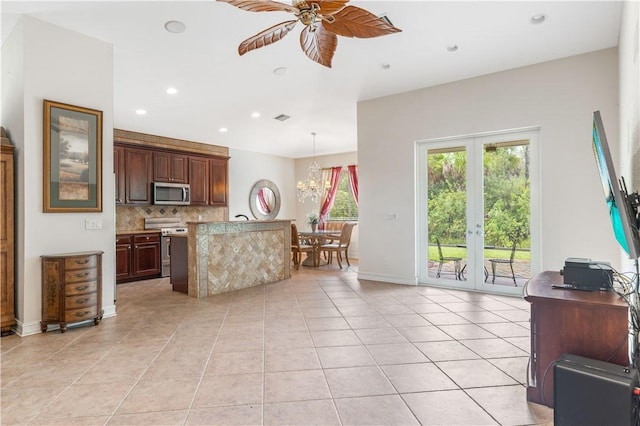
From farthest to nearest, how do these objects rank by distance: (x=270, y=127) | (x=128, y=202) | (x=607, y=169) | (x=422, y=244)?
1. (x=270, y=127)
2. (x=128, y=202)
3. (x=422, y=244)
4. (x=607, y=169)

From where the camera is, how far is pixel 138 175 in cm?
662

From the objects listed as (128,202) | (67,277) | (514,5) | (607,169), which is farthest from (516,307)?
(128,202)

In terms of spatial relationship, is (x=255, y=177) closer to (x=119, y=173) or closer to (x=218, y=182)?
(x=218, y=182)

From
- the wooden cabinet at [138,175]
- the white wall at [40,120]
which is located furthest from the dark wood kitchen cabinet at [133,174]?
the white wall at [40,120]

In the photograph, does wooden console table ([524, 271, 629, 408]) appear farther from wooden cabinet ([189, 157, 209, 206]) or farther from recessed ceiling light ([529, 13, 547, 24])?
wooden cabinet ([189, 157, 209, 206])

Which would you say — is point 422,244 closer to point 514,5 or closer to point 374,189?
point 374,189

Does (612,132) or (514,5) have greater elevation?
(514,5)

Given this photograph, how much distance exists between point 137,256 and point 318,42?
532 cm

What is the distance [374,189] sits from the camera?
19.3ft

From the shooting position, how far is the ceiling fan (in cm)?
225

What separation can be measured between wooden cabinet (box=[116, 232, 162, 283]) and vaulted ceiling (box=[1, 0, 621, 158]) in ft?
7.42

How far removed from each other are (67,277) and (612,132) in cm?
622

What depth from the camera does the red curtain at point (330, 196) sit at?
980cm

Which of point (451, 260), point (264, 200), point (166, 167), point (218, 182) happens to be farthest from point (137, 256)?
point (451, 260)
